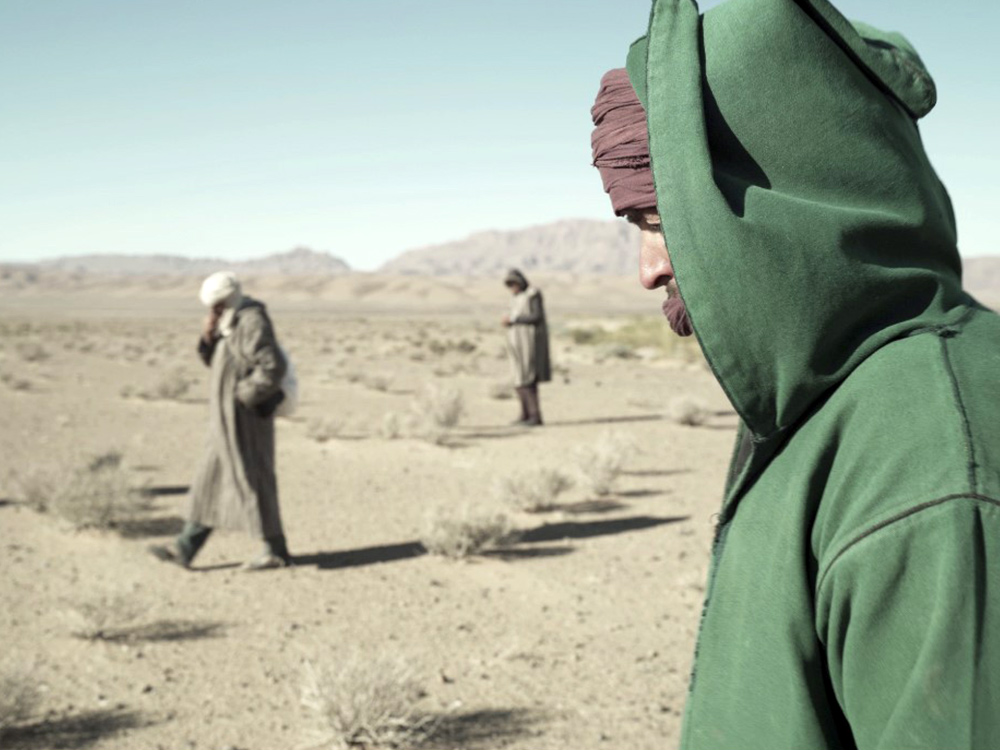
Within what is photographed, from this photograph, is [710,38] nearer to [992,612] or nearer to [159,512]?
[992,612]

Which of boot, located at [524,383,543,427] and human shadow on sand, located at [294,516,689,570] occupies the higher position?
boot, located at [524,383,543,427]

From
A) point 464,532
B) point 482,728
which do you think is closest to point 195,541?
point 464,532

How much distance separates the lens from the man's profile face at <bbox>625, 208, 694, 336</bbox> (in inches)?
58.9

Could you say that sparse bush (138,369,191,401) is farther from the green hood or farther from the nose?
the green hood

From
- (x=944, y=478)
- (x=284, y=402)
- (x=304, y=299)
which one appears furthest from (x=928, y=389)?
(x=304, y=299)

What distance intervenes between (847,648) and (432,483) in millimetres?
10053

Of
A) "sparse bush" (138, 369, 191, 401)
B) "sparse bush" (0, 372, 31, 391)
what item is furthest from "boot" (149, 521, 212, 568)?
"sparse bush" (0, 372, 31, 391)

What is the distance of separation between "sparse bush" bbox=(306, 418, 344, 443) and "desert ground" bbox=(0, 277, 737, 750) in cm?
3

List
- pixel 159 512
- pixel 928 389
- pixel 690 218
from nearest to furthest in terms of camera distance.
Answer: pixel 928 389, pixel 690 218, pixel 159 512

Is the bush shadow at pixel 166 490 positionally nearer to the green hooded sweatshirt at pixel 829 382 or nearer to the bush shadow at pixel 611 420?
the bush shadow at pixel 611 420

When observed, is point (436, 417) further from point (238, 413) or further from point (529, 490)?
point (238, 413)

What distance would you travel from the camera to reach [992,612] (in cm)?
93

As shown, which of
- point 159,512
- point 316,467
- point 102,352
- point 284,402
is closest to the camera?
point 284,402

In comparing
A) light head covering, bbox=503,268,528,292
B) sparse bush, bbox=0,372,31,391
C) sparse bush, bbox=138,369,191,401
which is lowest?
sparse bush, bbox=138,369,191,401
